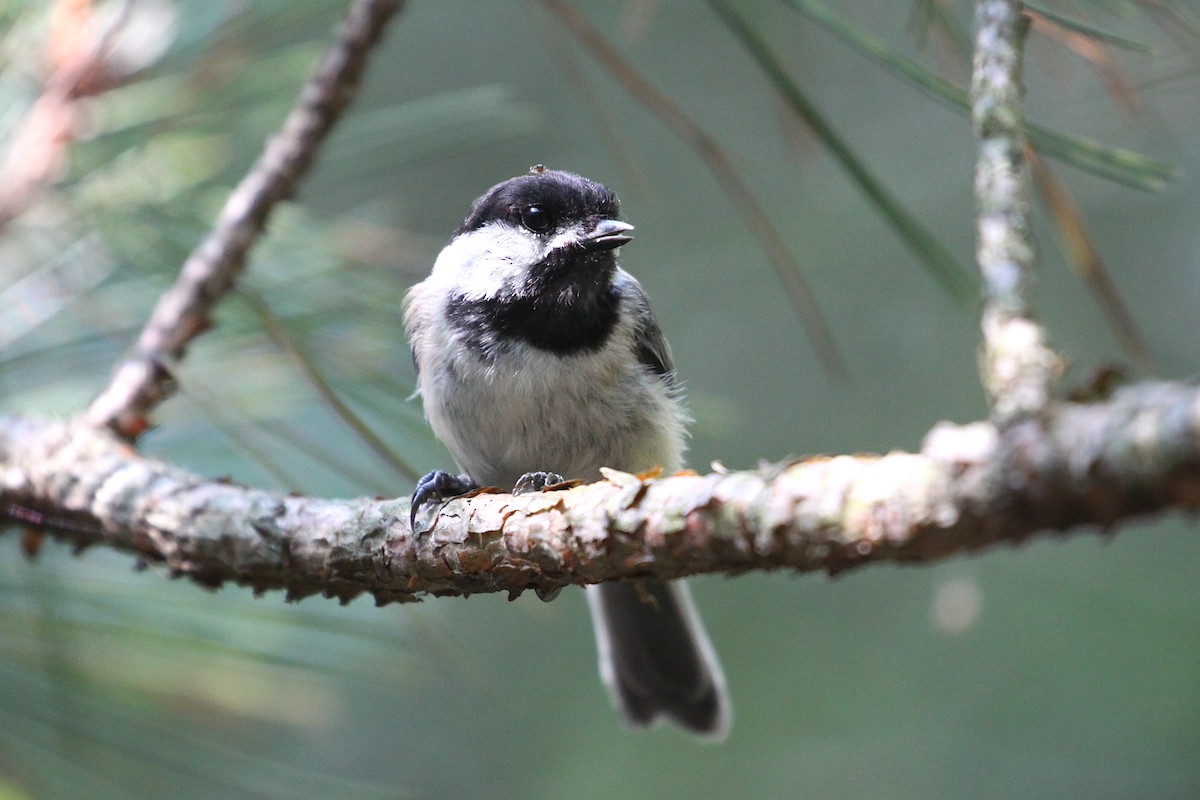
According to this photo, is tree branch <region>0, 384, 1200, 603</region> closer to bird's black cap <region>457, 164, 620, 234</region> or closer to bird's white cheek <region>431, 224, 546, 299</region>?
bird's white cheek <region>431, 224, 546, 299</region>

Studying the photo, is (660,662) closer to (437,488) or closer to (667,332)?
(437,488)

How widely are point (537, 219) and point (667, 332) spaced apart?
143 centimetres

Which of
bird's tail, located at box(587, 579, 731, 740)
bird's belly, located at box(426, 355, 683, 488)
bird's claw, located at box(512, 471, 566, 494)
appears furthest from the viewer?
bird's tail, located at box(587, 579, 731, 740)

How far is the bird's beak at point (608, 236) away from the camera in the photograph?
165cm

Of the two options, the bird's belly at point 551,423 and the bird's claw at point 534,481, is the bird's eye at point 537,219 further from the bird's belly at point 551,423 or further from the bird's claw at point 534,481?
the bird's claw at point 534,481

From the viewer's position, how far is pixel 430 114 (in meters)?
1.61

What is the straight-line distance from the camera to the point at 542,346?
159 cm

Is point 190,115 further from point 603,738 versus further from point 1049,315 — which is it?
point 1049,315

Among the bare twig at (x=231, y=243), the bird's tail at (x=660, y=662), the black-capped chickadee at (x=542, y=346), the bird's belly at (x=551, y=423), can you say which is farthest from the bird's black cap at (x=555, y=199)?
the bird's tail at (x=660, y=662)

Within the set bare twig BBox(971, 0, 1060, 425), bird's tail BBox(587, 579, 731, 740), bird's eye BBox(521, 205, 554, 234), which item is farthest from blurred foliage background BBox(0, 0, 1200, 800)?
bird's tail BBox(587, 579, 731, 740)

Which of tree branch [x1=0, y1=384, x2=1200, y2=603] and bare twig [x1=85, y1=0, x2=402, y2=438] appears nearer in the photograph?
tree branch [x1=0, y1=384, x2=1200, y2=603]

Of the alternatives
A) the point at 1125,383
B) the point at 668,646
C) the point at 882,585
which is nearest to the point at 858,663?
the point at 882,585

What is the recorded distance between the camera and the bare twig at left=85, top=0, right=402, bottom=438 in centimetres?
137

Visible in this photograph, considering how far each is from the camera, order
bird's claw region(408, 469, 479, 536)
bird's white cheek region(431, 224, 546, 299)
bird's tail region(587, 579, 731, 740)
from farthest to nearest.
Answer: bird's tail region(587, 579, 731, 740), bird's white cheek region(431, 224, 546, 299), bird's claw region(408, 469, 479, 536)
